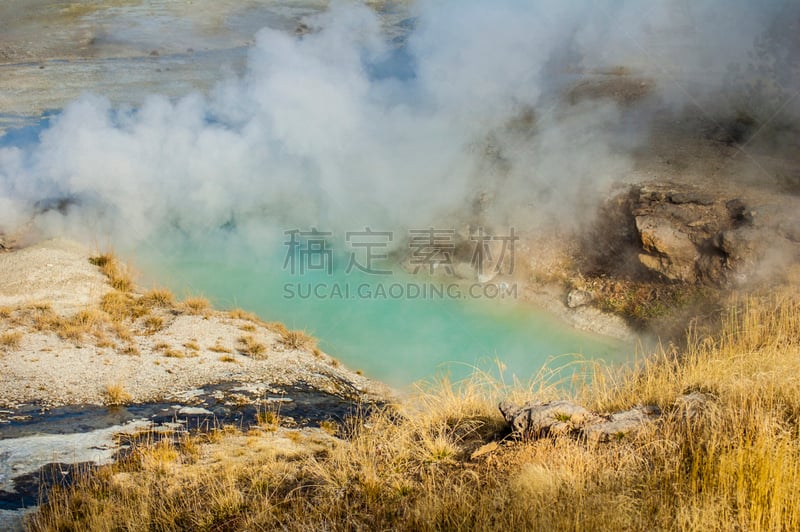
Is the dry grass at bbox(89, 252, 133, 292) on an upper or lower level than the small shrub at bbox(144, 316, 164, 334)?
upper

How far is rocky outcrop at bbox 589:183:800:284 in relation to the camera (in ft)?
22.2

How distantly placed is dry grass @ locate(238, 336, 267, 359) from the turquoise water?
0.85 meters

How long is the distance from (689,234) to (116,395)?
610 centimetres

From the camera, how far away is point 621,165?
8.40 metres

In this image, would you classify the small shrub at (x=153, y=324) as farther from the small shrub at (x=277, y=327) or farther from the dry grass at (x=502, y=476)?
the dry grass at (x=502, y=476)

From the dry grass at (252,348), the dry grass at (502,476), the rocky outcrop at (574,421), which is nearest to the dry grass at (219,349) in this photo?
the dry grass at (252,348)

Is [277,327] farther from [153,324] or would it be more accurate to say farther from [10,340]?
[10,340]

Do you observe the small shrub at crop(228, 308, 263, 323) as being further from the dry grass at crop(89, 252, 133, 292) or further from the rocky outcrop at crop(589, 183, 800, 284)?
the rocky outcrop at crop(589, 183, 800, 284)

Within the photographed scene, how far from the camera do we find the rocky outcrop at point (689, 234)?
6.77 m

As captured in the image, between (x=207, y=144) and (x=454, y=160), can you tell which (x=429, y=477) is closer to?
(x=454, y=160)

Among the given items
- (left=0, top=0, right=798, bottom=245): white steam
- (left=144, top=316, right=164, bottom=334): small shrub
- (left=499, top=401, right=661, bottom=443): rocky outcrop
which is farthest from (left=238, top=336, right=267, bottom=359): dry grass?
(left=499, top=401, right=661, bottom=443): rocky outcrop

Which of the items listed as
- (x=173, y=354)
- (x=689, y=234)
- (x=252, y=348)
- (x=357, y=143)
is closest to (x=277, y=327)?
(x=252, y=348)

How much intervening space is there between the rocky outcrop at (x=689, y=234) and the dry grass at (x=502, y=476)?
107 inches

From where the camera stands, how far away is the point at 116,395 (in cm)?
536
